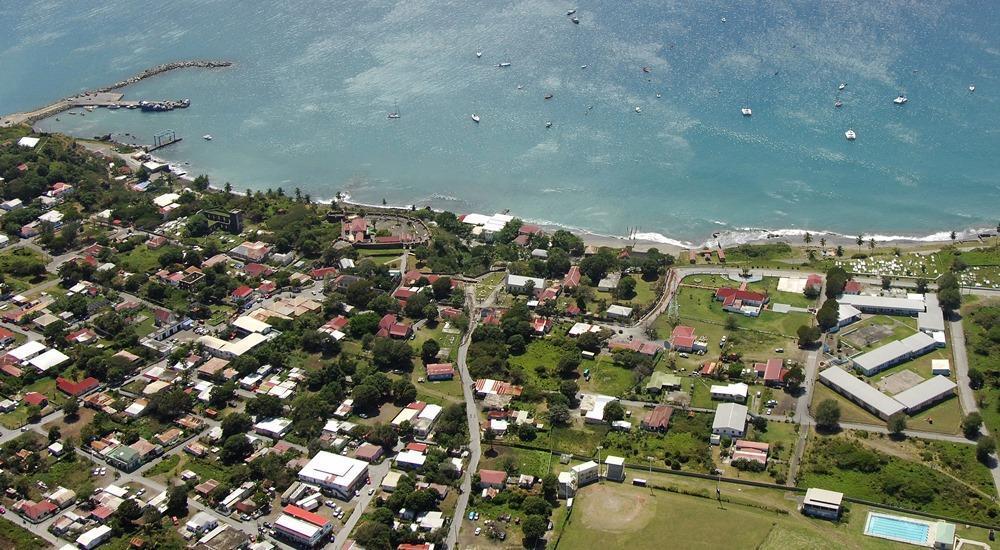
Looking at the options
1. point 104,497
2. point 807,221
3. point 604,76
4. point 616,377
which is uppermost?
point 604,76

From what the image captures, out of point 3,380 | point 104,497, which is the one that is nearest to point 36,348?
point 3,380

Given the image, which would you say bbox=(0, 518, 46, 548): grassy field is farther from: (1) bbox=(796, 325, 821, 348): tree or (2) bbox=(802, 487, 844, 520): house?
(1) bbox=(796, 325, 821, 348): tree

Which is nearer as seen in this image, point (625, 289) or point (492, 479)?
point (492, 479)

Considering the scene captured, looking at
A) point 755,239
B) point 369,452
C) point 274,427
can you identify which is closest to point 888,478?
point 369,452

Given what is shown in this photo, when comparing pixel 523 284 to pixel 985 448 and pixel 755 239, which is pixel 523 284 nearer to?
pixel 755 239

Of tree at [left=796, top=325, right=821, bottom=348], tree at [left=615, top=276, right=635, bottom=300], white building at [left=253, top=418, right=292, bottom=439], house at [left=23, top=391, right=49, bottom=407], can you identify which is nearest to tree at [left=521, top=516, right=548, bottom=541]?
white building at [left=253, top=418, right=292, bottom=439]

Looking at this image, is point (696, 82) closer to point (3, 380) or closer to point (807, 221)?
point (807, 221)
